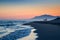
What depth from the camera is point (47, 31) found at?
5.28ft

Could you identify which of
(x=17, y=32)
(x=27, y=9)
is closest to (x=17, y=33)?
(x=17, y=32)

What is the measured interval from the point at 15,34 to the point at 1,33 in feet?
0.59

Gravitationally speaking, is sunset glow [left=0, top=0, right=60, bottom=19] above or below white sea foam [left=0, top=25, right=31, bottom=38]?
above

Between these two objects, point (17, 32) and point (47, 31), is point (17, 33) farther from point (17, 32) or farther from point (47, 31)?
point (47, 31)

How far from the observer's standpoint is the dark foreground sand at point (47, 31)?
1.57 metres

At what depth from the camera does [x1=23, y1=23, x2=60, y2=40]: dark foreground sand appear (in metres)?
1.57

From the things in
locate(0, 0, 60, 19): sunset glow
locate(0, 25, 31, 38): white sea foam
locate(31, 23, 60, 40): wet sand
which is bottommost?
locate(31, 23, 60, 40): wet sand

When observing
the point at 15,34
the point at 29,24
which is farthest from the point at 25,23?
the point at 15,34

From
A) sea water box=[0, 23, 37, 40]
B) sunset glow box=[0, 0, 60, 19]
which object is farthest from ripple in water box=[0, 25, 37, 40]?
sunset glow box=[0, 0, 60, 19]

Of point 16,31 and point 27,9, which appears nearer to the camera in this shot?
point 16,31

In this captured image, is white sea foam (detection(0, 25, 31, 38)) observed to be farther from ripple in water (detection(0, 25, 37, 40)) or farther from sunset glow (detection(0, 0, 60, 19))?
sunset glow (detection(0, 0, 60, 19))

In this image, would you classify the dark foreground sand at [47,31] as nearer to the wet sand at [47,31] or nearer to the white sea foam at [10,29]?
the wet sand at [47,31]

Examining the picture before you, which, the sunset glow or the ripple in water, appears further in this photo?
the sunset glow

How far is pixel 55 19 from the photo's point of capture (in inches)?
65.3
